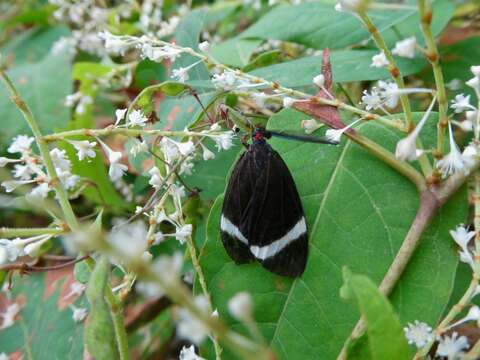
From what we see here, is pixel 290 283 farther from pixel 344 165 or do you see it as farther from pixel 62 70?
pixel 62 70

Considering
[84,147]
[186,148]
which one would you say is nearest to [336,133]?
[186,148]

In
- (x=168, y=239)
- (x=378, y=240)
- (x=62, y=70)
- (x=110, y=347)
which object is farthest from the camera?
(x=62, y=70)

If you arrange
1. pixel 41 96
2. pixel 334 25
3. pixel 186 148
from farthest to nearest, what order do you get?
pixel 41 96 < pixel 334 25 < pixel 186 148

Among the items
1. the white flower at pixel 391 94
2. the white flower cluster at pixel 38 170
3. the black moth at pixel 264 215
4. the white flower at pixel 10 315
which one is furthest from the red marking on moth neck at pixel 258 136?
the white flower at pixel 10 315

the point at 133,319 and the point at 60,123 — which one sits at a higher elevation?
the point at 60,123

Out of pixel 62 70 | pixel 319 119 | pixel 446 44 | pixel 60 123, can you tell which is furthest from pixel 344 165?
pixel 62 70

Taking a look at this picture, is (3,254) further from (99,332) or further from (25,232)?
(99,332)

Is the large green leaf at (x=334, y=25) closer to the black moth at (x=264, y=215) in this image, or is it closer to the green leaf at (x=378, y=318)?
the black moth at (x=264, y=215)
